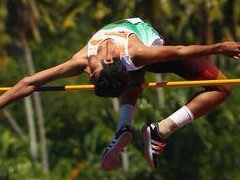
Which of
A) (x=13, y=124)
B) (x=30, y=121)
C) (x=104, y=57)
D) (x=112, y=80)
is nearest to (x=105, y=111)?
(x=30, y=121)

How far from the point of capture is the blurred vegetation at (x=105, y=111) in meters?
16.9

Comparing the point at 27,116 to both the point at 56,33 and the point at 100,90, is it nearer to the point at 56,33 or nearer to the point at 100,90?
the point at 56,33

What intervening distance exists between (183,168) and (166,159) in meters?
0.27

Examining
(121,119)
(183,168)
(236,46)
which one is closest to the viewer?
(236,46)

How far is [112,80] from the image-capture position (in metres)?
9.49

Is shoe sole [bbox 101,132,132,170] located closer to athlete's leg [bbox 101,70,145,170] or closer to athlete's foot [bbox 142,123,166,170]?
athlete's leg [bbox 101,70,145,170]

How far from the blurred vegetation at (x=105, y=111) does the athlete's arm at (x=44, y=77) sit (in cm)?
566

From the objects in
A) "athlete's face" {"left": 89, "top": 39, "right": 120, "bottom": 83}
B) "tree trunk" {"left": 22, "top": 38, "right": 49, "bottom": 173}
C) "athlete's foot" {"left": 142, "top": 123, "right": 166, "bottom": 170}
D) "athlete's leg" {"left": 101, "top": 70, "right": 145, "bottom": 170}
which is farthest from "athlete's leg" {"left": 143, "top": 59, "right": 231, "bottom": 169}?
"tree trunk" {"left": 22, "top": 38, "right": 49, "bottom": 173}

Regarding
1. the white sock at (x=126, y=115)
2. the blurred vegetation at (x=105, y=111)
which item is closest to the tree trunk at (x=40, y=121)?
the blurred vegetation at (x=105, y=111)

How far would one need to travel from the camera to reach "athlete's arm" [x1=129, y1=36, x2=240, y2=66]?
9.28 meters

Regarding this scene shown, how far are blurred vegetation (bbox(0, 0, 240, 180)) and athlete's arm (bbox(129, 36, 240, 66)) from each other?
6334 mm

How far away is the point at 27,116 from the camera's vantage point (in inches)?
789

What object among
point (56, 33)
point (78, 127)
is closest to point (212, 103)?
point (78, 127)

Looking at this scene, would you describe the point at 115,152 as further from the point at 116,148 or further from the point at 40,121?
the point at 40,121
